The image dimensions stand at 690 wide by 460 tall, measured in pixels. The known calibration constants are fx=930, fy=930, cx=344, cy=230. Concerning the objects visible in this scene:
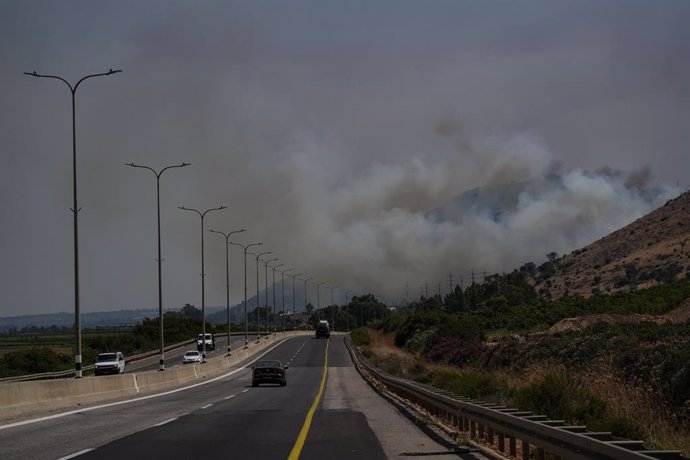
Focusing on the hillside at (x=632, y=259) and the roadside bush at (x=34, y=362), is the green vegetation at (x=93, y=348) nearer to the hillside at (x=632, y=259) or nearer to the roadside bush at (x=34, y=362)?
the roadside bush at (x=34, y=362)

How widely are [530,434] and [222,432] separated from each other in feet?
30.0

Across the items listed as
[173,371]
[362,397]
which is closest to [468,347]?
[173,371]

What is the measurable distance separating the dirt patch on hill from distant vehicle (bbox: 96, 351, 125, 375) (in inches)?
1286

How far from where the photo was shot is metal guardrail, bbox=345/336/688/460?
9727 millimetres

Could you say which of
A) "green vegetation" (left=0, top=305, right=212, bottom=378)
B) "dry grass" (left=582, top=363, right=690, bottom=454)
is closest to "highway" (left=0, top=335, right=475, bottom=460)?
"dry grass" (left=582, top=363, right=690, bottom=454)

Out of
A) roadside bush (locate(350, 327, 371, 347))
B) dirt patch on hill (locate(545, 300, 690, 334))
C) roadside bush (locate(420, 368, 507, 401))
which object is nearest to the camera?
roadside bush (locate(420, 368, 507, 401))

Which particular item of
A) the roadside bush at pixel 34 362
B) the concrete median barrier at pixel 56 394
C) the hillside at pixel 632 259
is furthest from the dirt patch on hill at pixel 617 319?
the roadside bush at pixel 34 362

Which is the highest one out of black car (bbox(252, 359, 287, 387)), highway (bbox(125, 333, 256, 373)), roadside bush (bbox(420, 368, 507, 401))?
roadside bush (bbox(420, 368, 507, 401))

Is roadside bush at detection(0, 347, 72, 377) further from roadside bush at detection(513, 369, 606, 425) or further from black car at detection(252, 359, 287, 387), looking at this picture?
roadside bush at detection(513, 369, 606, 425)

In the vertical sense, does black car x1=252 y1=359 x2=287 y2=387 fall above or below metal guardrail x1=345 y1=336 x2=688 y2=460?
below

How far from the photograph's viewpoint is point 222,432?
20.4 m

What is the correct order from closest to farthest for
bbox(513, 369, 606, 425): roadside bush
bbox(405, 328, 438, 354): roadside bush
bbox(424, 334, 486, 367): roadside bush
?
bbox(513, 369, 606, 425): roadside bush → bbox(424, 334, 486, 367): roadside bush → bbox(405, 328, 438, 354): roadside bush

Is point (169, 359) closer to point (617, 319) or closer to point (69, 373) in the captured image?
point (69, 373)

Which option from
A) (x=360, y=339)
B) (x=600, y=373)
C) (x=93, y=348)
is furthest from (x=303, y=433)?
(x=93, y=348)
